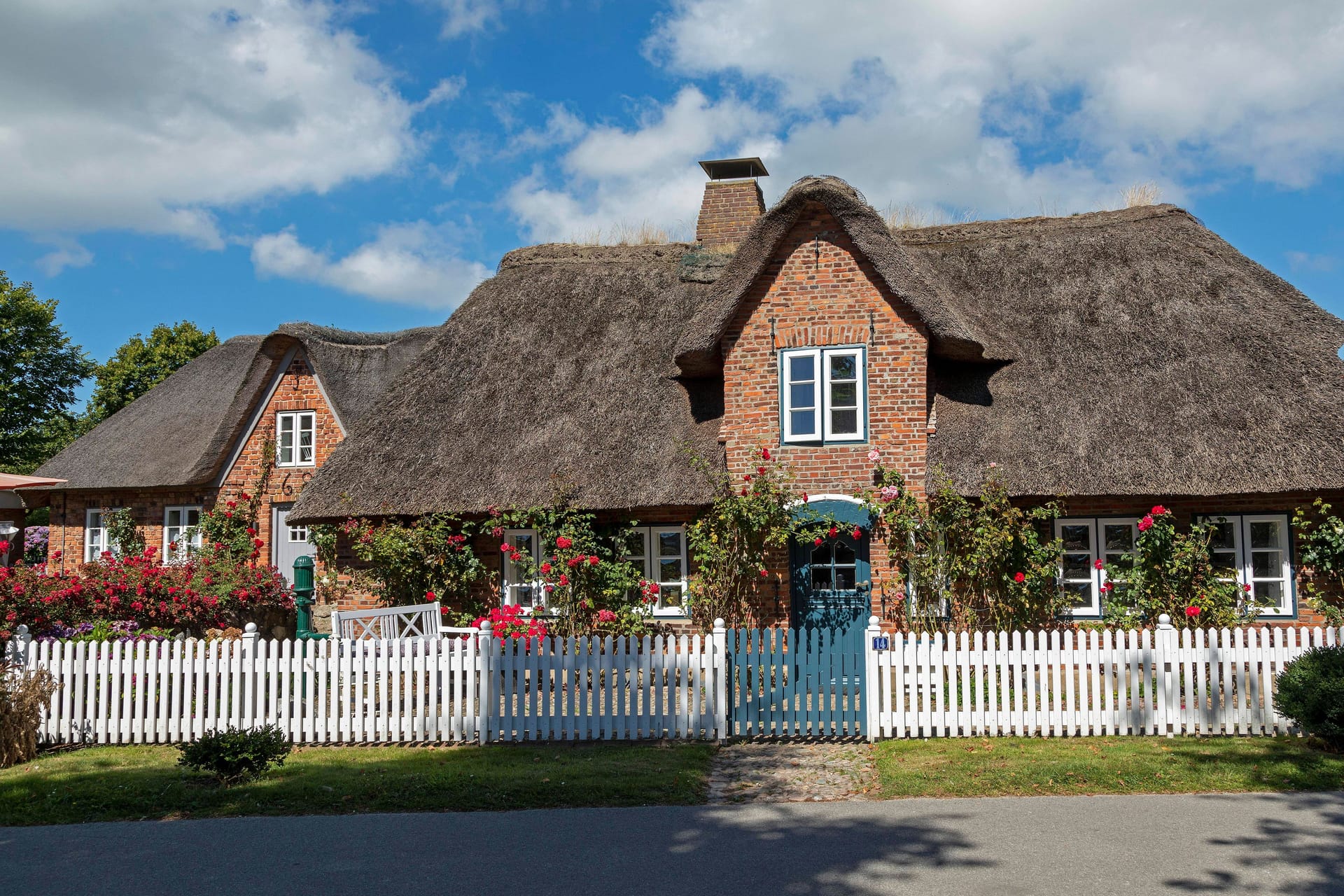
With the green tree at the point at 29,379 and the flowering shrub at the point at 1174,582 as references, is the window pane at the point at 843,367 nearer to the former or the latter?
the flowering shrub at the point at 1174,582

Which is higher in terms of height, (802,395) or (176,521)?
(802,395)

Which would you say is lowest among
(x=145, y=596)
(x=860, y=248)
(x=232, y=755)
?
(x=232, y=755)

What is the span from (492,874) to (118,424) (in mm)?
23396

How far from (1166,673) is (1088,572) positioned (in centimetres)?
394

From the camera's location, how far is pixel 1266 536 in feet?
44.1

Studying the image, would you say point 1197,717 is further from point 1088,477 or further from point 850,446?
point 850,446

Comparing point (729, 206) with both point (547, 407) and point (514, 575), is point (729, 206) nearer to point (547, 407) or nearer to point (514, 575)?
point (547, 407)

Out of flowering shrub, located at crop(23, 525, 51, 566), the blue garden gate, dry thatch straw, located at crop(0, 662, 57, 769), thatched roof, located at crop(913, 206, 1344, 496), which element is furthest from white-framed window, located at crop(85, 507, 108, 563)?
the blue garden gate

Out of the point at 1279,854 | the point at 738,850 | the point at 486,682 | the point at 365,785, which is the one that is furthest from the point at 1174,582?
the point at 365,785

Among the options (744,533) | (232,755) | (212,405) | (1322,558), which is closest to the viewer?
(232,755)

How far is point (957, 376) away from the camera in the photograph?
49.3 ft

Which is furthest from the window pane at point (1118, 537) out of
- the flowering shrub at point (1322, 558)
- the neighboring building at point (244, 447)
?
the neighboring building at point (244, 447)

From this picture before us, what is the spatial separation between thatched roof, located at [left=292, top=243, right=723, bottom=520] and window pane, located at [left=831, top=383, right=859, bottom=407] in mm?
1800

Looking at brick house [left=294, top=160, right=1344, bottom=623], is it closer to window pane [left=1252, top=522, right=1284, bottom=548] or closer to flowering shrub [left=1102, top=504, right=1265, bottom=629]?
window pane [left=1252, top=522, right=1284, bottom=548]
